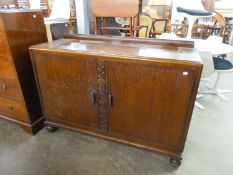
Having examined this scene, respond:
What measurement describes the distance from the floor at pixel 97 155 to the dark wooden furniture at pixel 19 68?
178 mm

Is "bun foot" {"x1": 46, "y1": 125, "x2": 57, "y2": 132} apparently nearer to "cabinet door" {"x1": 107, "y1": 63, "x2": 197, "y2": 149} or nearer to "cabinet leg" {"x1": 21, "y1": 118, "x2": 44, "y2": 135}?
"cabinet leg" {"x1": 21, "y1": 118, "x2": 44, "y2": 135}

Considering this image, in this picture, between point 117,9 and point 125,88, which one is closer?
point 125,88

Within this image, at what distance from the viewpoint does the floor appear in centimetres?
131

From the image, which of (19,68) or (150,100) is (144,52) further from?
(19,68)

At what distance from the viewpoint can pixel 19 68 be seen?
4.55 feet

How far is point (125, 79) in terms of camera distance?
3.78 feet

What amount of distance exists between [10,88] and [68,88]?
55 centimetres

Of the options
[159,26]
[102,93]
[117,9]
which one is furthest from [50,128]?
[159,26]

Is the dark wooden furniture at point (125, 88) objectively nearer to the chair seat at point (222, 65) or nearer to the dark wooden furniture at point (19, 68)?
the dark wooden furniture at point (19, 68)

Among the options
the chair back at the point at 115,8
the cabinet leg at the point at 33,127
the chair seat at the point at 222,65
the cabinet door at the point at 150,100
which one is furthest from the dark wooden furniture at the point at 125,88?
the chair seat at the point at 222,65

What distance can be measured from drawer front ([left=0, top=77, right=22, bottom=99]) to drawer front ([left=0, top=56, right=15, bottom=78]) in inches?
1.8

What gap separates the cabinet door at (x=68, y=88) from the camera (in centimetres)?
124

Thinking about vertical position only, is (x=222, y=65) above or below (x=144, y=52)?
below

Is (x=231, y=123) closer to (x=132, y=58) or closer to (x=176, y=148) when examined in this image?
(x=176, y=148)
